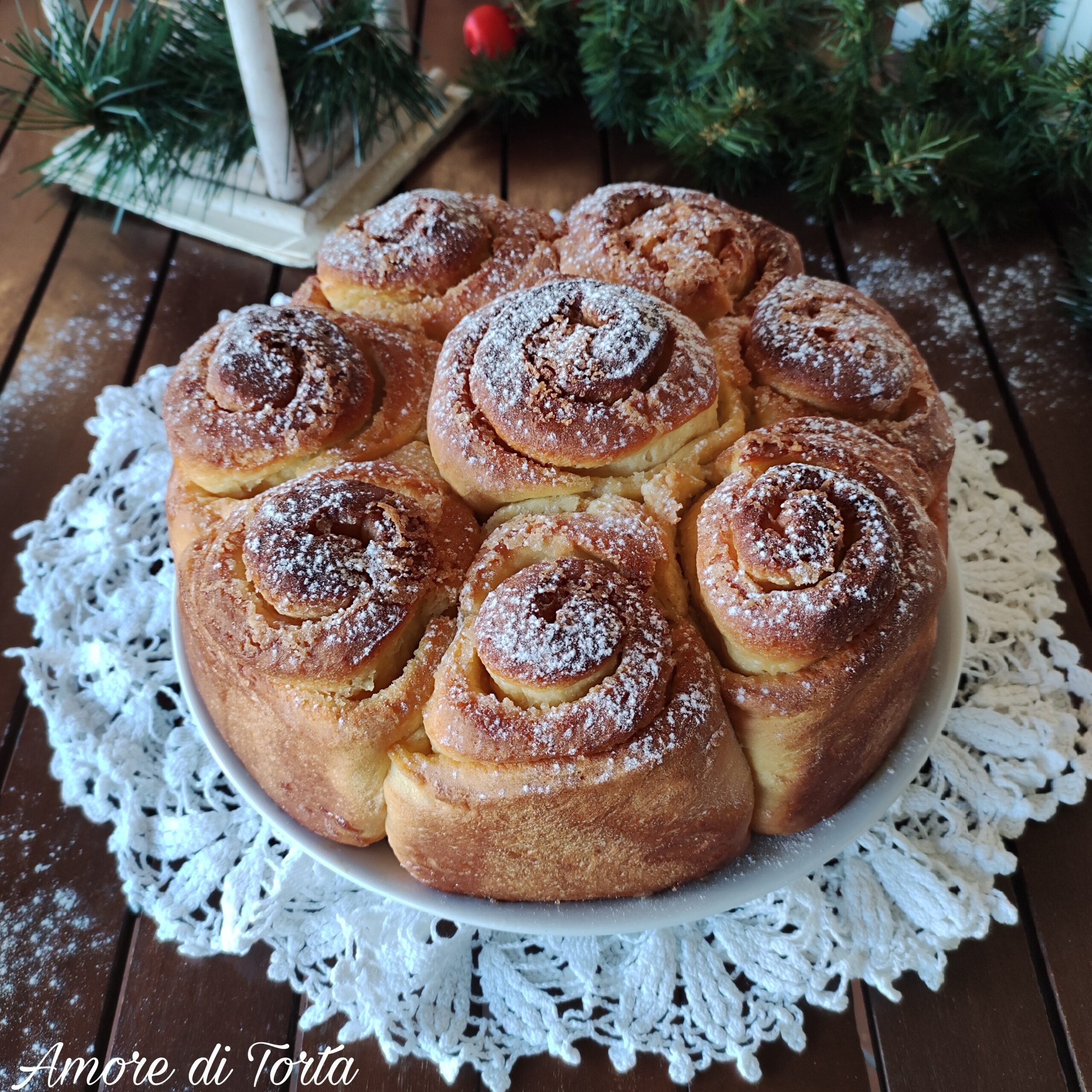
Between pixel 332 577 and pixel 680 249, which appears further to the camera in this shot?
pixel 680 249

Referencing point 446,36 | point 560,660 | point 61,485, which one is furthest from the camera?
point 446,36

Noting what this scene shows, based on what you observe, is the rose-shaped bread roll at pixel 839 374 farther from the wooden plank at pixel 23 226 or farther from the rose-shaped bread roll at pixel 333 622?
the wooden plank at pixel 23 226

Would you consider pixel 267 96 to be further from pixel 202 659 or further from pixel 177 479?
pixel 202 659

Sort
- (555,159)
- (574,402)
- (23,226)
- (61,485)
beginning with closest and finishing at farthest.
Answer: (574,402) < (61,485) < (23,226) < (555,159)

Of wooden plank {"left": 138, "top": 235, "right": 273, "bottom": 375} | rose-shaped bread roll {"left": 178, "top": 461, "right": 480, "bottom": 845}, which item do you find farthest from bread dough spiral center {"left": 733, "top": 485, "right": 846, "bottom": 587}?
wooden plank {"left": 138, "top": 235, "right": 273, "bottom": 375}

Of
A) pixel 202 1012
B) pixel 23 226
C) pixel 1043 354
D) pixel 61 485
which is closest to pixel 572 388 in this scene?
pixel 202 1012

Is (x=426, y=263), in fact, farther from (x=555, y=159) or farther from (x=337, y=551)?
(x=555, y=159)
